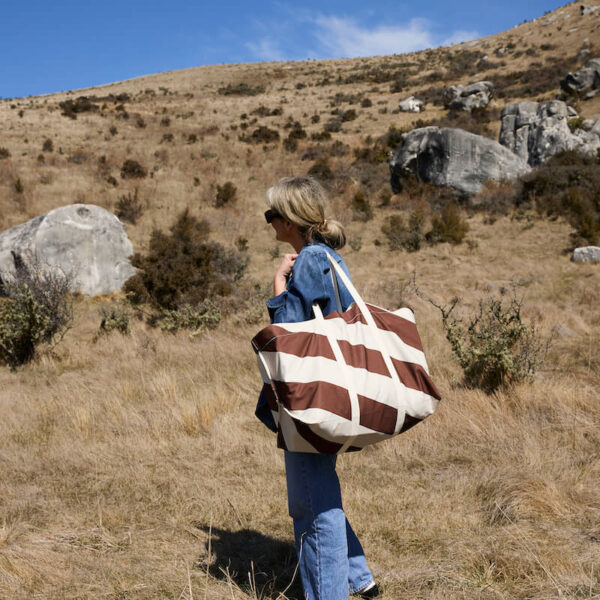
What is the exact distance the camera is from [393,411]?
4.82 ft

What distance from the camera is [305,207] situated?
69.8 inches

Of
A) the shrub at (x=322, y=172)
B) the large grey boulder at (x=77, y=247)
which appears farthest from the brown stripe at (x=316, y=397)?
the shrub at (x=322, y=172)

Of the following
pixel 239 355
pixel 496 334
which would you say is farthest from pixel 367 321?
pixel 239 355

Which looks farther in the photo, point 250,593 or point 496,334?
point 496,334

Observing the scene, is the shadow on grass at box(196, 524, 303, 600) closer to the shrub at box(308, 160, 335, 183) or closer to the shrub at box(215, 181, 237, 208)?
the shrub at box(215, 181, 237, 208)

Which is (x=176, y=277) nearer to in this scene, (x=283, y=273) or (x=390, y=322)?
(x=283, y=273)

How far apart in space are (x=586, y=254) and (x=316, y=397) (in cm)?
1054

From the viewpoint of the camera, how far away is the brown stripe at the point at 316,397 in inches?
54.1

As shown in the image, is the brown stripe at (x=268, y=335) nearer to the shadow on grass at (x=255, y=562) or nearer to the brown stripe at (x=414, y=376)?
the brown stripe at (x=414, y=376)

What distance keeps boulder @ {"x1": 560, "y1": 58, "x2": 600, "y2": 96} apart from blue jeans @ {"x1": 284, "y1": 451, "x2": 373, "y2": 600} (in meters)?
27.4

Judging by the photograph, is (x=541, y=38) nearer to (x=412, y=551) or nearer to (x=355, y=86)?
(x=355, y=86)

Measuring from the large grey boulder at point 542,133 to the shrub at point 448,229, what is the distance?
20.6 feet

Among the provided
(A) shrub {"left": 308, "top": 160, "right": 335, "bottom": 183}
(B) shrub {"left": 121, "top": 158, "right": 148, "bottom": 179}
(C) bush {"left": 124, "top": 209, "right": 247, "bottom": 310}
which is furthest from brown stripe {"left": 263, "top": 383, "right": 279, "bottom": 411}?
(B) shrub {"left": 121, "top": 158, "right": 148, "bottom": 179}

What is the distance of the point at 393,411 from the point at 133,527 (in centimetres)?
198
